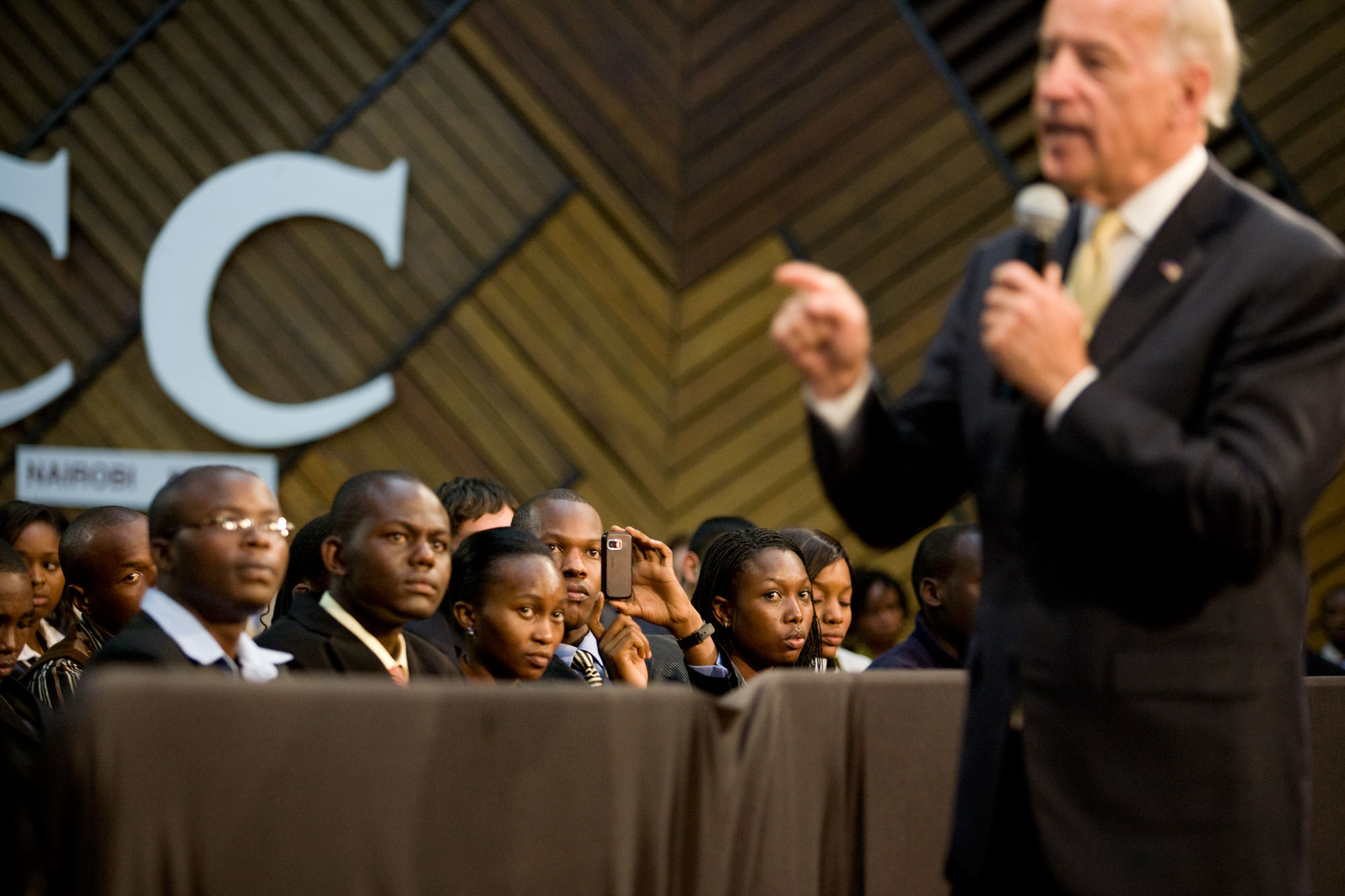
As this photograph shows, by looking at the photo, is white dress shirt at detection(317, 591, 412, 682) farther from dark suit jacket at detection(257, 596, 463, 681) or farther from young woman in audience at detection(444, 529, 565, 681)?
young woman in audience at detection(444, 529, 565, 681)

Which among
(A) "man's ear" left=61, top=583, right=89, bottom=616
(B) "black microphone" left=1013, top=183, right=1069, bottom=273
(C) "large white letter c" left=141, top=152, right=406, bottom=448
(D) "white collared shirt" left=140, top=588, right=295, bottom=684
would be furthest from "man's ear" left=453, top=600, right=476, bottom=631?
(C) "large white letter c" left=141, top=152, right=406, bottom=448

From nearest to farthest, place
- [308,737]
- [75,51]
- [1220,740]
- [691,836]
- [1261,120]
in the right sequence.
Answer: [1220,740]
[308,737]
[691,836]
[1261,120]
[75,51]

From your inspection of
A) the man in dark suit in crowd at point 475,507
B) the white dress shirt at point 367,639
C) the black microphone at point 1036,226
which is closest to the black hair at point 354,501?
the white dress shirt at point 367,639

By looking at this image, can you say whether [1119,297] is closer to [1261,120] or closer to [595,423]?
[595,423]

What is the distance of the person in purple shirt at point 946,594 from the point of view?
12.1ft

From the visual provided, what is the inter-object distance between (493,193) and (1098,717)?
5.65 m

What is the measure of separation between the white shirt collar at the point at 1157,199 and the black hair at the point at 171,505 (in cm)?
172

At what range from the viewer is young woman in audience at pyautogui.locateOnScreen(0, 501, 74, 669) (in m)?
4.36

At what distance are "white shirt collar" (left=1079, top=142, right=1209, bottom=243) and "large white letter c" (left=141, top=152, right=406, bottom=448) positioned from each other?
215 inches

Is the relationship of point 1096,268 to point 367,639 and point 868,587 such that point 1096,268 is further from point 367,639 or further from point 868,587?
point 868,587

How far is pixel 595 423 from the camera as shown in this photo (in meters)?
6.59

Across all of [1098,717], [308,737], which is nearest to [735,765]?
[308,737]

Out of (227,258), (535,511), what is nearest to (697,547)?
(535,511)

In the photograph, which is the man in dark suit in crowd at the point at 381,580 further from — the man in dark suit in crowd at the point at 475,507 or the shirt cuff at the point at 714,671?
the man in dark suit in crowd at the point at 475,507
